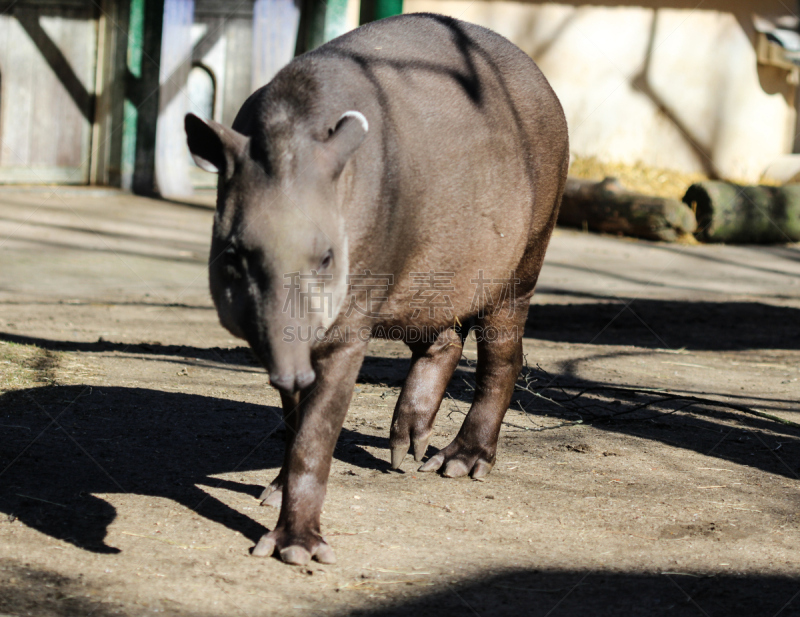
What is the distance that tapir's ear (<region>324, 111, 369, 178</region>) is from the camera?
2.75 meters

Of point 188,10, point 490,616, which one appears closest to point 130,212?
point 188,10

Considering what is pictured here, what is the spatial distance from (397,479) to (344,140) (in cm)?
161

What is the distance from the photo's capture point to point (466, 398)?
509 centimetres

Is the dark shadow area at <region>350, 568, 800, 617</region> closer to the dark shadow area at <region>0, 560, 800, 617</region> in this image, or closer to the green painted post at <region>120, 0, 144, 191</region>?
the dark shadow area at <region>0, 560, 800, 617</region>

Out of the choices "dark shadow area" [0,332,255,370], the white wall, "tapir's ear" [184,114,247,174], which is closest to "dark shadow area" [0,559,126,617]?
"tapir's ear" [184,114,247,174]

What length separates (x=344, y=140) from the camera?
276cm

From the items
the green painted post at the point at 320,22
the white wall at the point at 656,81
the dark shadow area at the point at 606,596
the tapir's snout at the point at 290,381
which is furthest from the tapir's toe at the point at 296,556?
the white wall at the point at 656,81

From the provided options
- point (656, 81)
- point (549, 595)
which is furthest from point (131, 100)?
point (549, 595)

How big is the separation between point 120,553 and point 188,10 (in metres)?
9.55

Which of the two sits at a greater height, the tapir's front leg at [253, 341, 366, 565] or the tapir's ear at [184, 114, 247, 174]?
the tapir's ear at [184, 114, 247, 174]

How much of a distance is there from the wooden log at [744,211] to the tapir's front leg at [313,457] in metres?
9.59

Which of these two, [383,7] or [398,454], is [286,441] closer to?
[398,454]

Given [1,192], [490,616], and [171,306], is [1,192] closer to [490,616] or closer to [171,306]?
[171,306]

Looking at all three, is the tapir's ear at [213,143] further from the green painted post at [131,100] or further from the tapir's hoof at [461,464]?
the green painted post at [131,100]
